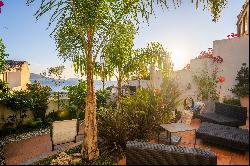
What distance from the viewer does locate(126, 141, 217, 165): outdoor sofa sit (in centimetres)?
461

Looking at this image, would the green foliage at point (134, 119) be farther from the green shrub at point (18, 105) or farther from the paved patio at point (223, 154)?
the green shrub at point (18, 105)

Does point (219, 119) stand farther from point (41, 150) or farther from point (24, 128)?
point (24, 128)

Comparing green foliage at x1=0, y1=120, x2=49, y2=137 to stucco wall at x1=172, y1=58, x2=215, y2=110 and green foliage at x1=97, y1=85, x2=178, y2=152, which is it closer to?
green foliage at x1=97, y1=85, x2=178, y2=152

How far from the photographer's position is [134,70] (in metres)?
12.2

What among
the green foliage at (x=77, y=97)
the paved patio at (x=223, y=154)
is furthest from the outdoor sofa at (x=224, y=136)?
the green foliage at (x=77, y=97)

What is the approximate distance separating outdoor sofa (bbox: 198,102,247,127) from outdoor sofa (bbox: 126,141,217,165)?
3.29m

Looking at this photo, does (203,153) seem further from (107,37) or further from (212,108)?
(212,108)

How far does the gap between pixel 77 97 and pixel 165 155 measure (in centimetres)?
895

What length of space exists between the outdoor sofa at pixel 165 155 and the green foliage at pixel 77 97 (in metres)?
8.25

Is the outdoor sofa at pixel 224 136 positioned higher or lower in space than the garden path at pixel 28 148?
higher

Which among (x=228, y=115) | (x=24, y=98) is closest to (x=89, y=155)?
(x=228, y=115)

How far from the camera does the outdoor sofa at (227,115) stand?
7859mm

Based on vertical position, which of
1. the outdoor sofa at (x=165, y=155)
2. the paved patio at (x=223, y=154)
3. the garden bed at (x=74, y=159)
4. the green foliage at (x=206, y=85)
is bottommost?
the garden bed at (x=74, y=159)

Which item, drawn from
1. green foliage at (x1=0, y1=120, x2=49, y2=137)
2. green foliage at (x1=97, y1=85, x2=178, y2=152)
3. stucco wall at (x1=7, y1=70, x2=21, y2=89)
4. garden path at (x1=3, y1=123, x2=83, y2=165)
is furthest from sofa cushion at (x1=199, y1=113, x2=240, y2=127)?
stucco wall at (x1=7, y1=70, x2=21, y2=89)
